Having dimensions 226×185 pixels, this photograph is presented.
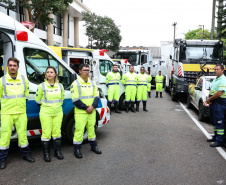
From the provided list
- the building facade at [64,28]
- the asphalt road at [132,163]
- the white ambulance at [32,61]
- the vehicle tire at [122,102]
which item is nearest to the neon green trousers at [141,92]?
the vehicle tire at [122,102]

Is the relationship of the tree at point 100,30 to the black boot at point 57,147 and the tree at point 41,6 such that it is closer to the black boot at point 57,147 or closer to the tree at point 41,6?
the tree at point 41,6

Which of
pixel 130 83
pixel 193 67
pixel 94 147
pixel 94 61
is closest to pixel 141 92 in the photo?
pixel 130 83

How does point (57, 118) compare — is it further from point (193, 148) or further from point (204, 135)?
point (204, 135)

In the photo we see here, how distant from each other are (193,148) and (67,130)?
109 inches

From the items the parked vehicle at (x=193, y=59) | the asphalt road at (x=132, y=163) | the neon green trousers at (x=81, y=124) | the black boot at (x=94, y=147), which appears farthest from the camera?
the parked vehicle at (x=193, y=59)

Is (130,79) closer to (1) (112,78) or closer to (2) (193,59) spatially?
(1) (112,78)

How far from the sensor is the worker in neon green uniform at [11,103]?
418 cm

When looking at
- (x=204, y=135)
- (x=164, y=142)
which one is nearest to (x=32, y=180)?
(x=164, y=142)

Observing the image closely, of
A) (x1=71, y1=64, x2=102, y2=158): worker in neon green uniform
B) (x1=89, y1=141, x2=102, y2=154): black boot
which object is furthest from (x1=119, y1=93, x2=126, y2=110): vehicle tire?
(x1=71, y1=64, x2=102, y2=158): worker in neon green uniform

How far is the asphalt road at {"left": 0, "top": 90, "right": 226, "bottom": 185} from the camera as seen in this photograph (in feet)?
12.7

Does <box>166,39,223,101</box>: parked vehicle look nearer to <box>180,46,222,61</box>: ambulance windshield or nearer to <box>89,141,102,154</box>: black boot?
<box>180,46,222,61</box>: ambulance windshield

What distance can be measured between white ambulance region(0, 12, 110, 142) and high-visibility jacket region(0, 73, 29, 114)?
0.45 meters

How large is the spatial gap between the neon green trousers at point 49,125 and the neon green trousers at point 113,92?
466 centimetres

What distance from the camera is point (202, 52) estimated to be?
12.9 m
